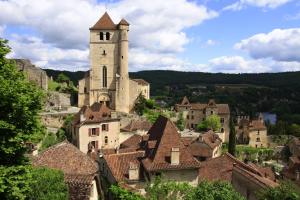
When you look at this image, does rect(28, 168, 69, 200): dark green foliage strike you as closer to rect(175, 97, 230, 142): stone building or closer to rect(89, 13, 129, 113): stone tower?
rect(89, 13, 129, 113): stone tower

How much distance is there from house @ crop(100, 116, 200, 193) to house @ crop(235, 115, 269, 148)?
67.2m

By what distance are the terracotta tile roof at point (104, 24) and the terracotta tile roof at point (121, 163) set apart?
4586 cm

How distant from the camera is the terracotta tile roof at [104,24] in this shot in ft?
243

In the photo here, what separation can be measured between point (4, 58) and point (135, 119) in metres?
49.2

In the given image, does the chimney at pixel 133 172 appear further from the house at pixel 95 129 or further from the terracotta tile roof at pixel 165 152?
the house at pixel 95 129

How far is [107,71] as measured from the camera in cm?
7438

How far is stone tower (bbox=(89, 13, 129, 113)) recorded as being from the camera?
73.6 m

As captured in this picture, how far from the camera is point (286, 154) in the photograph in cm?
8812

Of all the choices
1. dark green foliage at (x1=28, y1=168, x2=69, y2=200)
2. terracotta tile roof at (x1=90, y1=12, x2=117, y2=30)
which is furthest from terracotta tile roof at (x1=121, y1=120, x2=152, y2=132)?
dark green foliage at (x1=28, y1=168, x2=69, y2=200)

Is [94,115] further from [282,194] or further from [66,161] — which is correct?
[282,194]

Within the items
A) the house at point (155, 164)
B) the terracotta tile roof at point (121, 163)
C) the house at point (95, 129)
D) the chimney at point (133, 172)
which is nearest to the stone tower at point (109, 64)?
the house at point (95, 129)

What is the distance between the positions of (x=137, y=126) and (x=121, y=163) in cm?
3419

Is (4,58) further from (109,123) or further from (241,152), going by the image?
(241,152)

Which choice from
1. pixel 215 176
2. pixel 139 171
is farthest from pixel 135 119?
pixel 139 171
